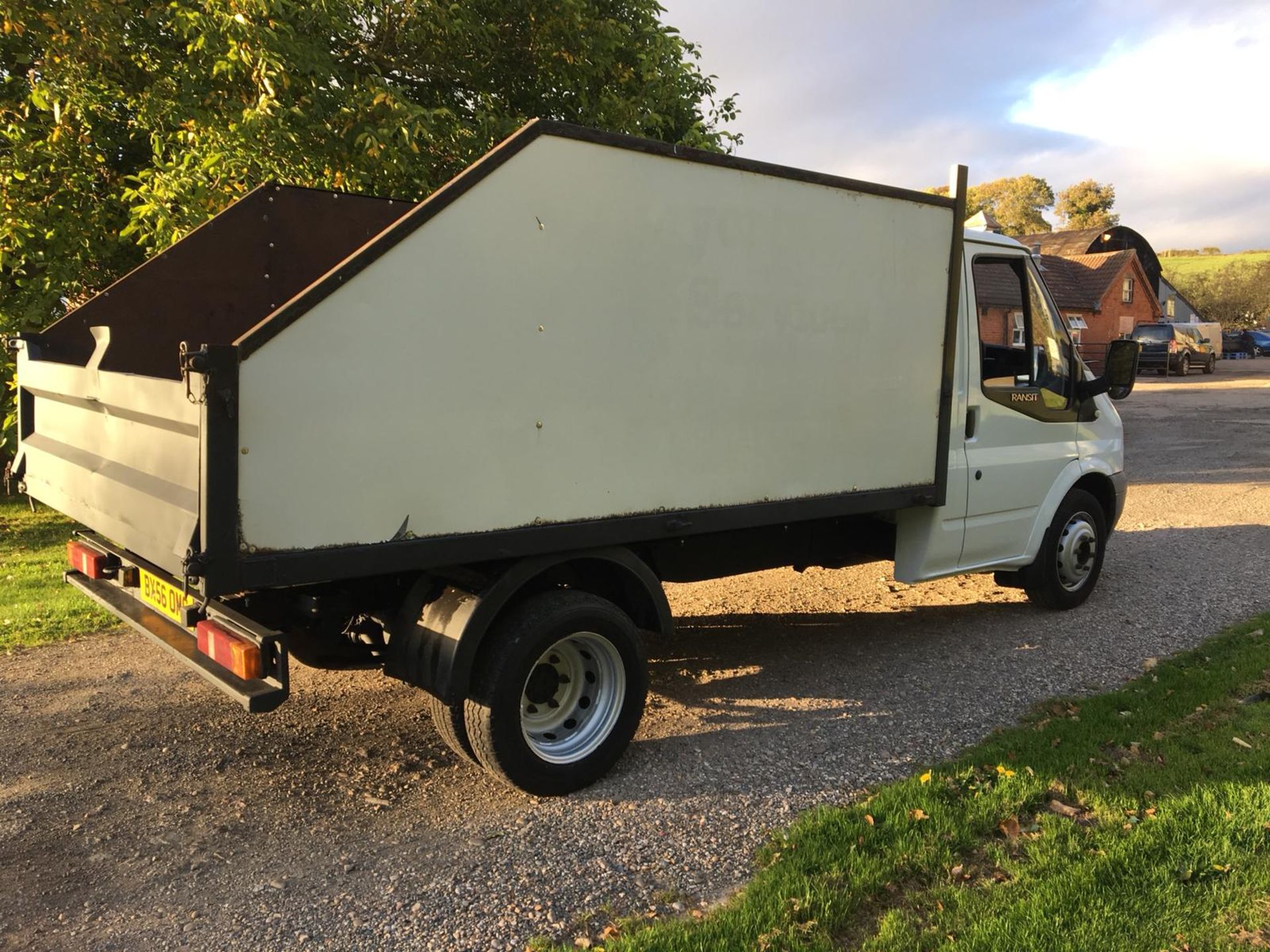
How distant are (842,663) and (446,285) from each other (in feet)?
11.3

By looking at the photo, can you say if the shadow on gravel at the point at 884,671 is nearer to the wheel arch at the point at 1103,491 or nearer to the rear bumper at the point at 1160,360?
the wheel arch at the point at 1103,491

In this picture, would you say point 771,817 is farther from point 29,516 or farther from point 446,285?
point 29,516

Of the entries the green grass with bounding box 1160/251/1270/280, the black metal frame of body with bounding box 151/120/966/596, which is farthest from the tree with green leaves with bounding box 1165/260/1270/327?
the black metal frame of body with bounding box 151/120/966/596

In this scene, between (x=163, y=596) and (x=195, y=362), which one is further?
(x=163, y=596)

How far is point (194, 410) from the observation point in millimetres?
2766

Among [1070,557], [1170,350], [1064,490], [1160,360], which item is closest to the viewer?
[1064,490]

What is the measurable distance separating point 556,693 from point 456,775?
0.58m

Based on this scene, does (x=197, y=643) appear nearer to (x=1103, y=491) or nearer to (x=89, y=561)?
(x=89, y=561)

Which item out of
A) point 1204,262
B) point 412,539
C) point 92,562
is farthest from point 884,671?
point 1204,262

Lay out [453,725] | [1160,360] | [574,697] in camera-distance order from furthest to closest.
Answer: [1160,360] → [574,697] → [453,725]

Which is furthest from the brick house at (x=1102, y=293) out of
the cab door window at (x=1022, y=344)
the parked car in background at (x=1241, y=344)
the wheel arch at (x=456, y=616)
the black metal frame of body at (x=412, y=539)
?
the wheel arch at (x=456, y=616)

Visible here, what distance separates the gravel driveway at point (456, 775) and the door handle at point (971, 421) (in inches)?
54.0

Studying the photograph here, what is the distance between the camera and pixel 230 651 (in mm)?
3172

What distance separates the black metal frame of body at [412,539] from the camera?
2.74 metres
